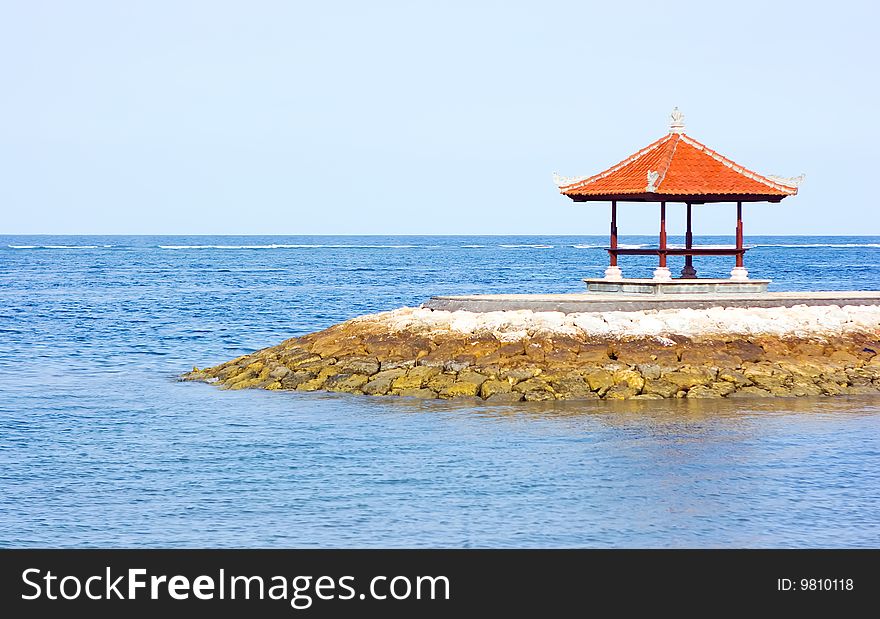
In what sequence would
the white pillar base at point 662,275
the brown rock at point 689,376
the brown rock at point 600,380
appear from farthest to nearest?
the white pillar base at point 662,275
the brown rock at point 689,376
the brown rock at point 600,380

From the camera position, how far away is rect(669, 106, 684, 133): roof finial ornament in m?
37.9

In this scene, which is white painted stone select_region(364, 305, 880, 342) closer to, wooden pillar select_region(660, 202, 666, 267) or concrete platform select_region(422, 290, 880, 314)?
concrete platform select_region(422, 290, 880, 314)

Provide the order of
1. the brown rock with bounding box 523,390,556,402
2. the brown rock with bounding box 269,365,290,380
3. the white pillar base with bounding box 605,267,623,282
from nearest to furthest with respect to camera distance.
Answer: the brown rock with bounding box 523,390,556,402 → the brown rock with bounding box 269,365,290,380 → the white pillar base with bounding box 605,267,623,282

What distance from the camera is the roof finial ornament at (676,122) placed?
37.9 meters

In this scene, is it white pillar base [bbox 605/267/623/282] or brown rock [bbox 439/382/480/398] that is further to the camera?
white pillar base [bbox 605/267/623/282]

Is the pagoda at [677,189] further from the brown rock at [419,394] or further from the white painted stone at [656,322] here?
the brown rock at [419,394]

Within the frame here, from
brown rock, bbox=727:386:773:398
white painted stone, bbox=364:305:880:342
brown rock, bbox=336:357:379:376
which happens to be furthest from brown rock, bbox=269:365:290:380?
brown rock, bbox=727:386:773:398

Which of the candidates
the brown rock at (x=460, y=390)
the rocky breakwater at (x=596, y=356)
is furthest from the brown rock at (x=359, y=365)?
the brown rock at (x=460, y=390)

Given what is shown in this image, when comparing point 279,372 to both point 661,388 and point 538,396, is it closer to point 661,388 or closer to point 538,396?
point 538,396

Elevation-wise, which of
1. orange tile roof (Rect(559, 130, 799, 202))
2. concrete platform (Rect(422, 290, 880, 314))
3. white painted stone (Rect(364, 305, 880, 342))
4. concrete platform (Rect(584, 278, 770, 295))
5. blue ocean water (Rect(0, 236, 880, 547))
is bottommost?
blue ocean water (Rect(0, 236, 880, 547))

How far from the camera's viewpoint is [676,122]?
37.9 meters

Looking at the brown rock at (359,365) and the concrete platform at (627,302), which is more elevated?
the concrete platform at (627,302)

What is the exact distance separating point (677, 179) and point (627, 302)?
4.33 meters
